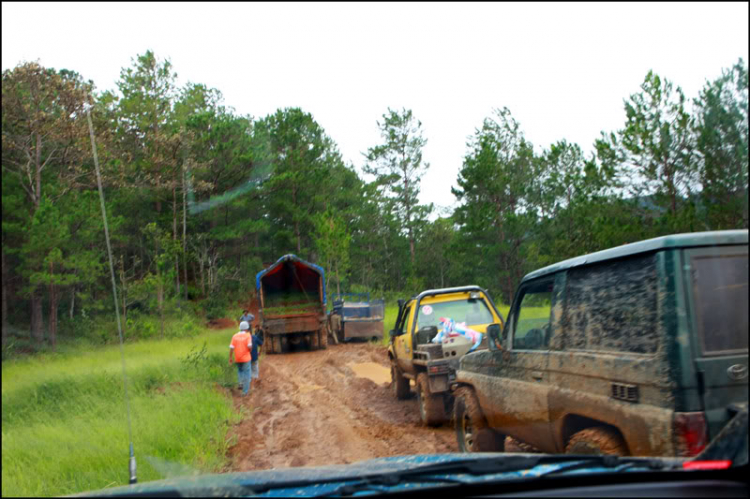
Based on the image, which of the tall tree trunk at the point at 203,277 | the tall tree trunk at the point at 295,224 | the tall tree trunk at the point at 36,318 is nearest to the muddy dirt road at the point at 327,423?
the tall tree trunk at the point at 203,277

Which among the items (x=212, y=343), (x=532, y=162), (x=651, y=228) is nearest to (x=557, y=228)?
(x=532, y=162)

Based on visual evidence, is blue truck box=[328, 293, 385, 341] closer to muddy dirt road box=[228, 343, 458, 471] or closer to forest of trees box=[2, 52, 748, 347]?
forest of trees box=[2, 52, 748, 347]

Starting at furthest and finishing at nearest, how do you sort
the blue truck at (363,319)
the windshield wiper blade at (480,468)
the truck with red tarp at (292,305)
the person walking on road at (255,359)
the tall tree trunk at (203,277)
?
the blue truck at (363,319), the truck with red tarp at (292,305), the person walking on road at (255,359), the tall tree trunk at (203,277), the windshield wiper blade at (480,468)

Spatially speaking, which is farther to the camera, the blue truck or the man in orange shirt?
the blue truck

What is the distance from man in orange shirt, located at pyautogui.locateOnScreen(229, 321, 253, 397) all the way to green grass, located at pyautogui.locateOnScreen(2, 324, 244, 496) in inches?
114

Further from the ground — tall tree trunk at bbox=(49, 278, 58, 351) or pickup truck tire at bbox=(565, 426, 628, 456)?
tall tree trunk at bbox=(49, 278, 58, 351)

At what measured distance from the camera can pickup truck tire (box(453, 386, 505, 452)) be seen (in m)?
5.83

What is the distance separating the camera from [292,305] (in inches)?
917

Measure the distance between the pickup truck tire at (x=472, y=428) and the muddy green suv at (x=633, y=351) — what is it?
1.07 feet

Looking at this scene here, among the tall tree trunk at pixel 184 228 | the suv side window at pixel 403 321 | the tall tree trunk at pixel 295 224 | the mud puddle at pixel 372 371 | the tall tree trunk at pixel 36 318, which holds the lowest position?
the mud puddle at pixel 372 371

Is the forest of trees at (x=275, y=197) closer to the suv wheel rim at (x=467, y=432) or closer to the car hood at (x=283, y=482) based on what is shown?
the car hood at (x=283, y=482)

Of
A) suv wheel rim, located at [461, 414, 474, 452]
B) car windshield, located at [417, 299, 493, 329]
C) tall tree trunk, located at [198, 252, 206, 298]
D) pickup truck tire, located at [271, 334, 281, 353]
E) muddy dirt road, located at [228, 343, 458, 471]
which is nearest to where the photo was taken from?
suv wheel rim, located at [461, 414, 474, 452]

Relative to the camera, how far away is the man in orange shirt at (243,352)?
497 inches

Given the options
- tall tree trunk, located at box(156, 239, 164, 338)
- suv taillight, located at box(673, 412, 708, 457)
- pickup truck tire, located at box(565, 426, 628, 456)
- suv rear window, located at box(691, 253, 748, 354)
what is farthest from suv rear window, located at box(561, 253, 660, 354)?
tall tree trunk, located at box(156, 239, 164, 338)
